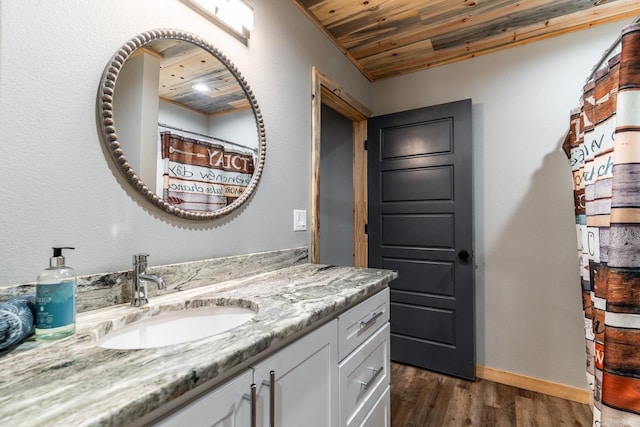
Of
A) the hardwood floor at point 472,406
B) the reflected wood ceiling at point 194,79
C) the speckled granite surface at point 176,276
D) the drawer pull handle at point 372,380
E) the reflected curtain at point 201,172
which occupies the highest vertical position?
the reflected wood ceiling at point 194,79

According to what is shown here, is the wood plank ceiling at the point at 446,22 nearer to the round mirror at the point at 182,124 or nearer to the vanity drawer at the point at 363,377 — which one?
the round mirror at the point at 182,124

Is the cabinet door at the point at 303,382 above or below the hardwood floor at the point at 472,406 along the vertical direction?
above

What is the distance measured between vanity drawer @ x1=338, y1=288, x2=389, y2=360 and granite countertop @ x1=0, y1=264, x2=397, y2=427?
0.12 meters

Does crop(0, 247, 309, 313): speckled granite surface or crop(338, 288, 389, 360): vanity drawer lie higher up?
crop(0, 247, 309, 313): speckled granite surface

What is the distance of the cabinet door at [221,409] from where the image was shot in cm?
53

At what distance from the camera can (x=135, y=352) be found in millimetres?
601

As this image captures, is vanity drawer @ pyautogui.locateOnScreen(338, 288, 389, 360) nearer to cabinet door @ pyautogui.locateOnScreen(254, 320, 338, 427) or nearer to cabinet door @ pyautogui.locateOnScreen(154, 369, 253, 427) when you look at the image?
cabinet door @ pyautogui.locateOnScreen(254, 320, 338, 427)

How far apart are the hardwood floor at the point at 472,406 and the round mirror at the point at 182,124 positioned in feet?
5.53

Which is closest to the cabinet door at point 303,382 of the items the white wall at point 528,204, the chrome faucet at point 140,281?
the chrome faucet at point 140,281

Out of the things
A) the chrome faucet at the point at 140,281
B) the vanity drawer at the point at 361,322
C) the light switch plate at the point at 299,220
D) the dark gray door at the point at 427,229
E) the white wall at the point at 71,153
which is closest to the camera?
the white wall at the point at 71,153

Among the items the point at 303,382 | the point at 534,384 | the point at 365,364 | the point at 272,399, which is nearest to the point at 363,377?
the point at 365,364

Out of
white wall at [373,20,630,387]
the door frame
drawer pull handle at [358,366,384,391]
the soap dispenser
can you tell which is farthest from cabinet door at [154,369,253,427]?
white wall at [373,20,630,387]

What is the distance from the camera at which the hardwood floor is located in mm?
1776

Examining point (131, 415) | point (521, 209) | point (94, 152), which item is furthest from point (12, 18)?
point (521, 209)
